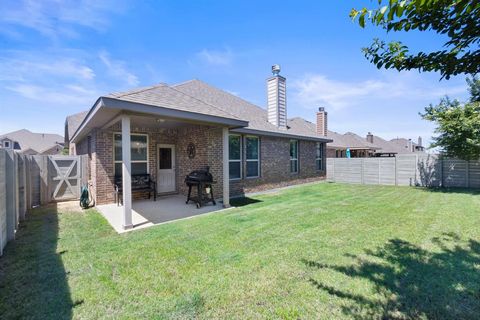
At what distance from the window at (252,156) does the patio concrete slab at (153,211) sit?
2714mm

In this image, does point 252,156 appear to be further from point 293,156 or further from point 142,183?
point 142,183

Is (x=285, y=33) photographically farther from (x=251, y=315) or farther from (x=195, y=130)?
(x=251, y=315)

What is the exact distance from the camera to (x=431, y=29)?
2.11 meters

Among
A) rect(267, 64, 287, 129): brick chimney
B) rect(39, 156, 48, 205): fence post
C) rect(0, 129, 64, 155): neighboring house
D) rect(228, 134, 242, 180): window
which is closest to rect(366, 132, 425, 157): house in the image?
rect(267, 64, 287, 129): brick chimney

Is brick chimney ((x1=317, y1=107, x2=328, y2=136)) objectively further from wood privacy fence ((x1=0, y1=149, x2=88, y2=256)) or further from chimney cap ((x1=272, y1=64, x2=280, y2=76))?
wood privacy fence ((x1=0, y1=149, x2=88, y2=256))

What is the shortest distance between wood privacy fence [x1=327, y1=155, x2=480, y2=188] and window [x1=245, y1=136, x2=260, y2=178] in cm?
732

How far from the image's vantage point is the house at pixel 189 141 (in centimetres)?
555

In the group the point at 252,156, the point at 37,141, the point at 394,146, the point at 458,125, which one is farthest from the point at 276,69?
the point at 37,141

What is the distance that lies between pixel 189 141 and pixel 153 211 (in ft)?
10.7

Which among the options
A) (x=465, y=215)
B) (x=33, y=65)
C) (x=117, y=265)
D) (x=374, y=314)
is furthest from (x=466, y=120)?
(x=33, y=65)

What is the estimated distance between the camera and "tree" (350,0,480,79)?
1.71m

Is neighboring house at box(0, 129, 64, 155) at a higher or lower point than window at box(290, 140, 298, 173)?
higher

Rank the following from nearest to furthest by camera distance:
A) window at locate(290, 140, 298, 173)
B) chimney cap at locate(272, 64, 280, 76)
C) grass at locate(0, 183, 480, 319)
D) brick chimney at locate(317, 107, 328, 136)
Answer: grass at locate(0, 183, 480, 319) → chimney cap at locate(272, 64, 280, 76) → window at locate(290, 140, 298, 173) → brick chimney at locate(317, 107, 328, 136)

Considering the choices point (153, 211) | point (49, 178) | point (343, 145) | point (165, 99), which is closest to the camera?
point (165, 99)
